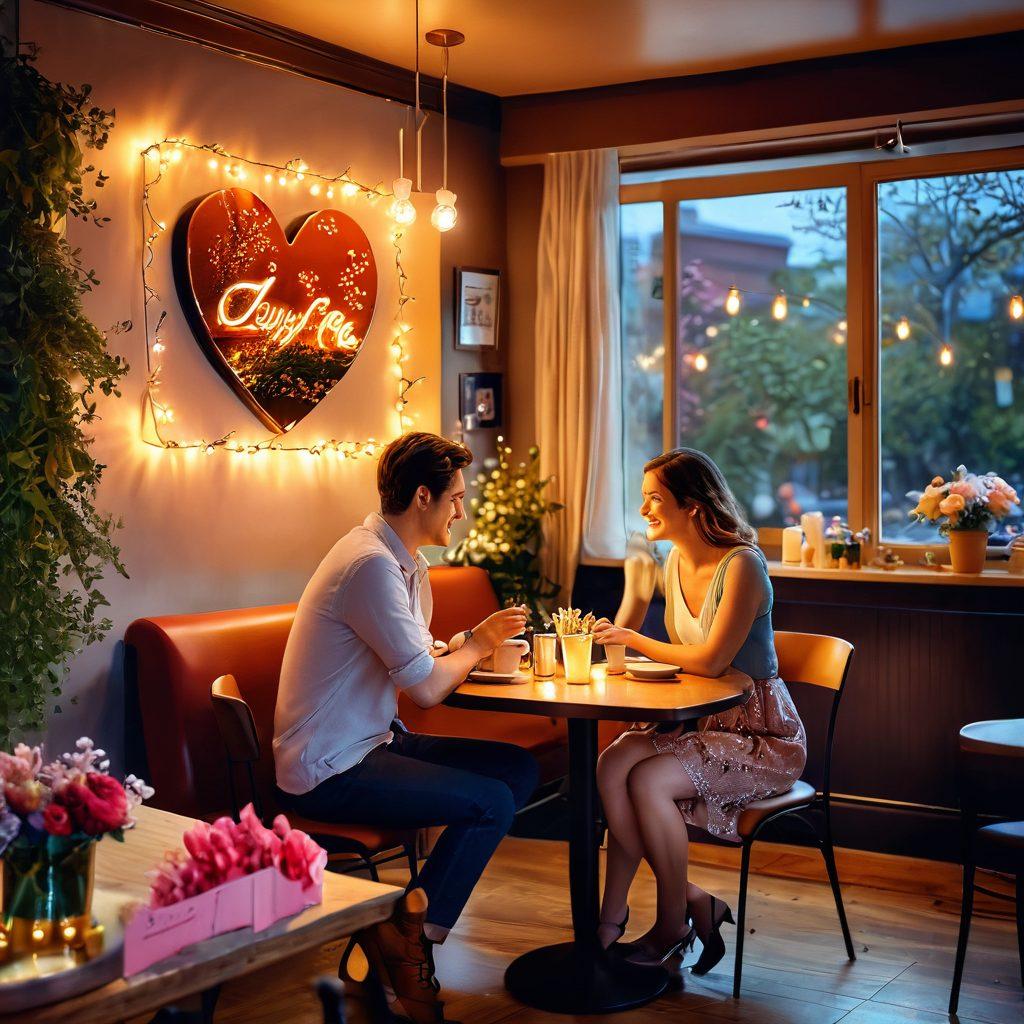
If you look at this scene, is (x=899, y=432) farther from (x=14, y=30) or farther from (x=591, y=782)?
(x=14, y=30)

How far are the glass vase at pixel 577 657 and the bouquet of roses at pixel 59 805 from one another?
1.62m

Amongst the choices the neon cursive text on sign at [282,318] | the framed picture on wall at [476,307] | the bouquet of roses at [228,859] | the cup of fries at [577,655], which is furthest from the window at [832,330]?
the bouquet of roses at [228,859]

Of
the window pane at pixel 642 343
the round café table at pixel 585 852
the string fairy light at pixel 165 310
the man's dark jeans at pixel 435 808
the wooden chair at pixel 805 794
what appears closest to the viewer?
the man's dark jeans at pixel 435 808

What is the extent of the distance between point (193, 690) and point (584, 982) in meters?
1.30

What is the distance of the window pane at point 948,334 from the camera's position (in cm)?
464

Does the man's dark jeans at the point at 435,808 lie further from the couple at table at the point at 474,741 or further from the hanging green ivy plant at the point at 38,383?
the hanging green ivy plant at the point at 38,383

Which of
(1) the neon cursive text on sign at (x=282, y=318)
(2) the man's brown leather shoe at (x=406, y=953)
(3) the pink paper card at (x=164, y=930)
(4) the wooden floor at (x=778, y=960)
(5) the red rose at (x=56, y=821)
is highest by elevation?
(1) the neon cursive text on sign at (x=282, y=318)

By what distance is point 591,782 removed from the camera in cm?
328

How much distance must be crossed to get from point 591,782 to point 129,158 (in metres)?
2.23

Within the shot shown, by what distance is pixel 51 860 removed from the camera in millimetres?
1612

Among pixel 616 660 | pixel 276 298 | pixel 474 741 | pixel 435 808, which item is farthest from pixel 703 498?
pixel 276 298

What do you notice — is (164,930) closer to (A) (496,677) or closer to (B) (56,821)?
(B) (56,821)

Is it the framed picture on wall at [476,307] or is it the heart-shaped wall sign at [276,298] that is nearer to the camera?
the heart-shaped wall sign at [276,298]

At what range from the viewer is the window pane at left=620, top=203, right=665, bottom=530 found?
5188 millimetres
